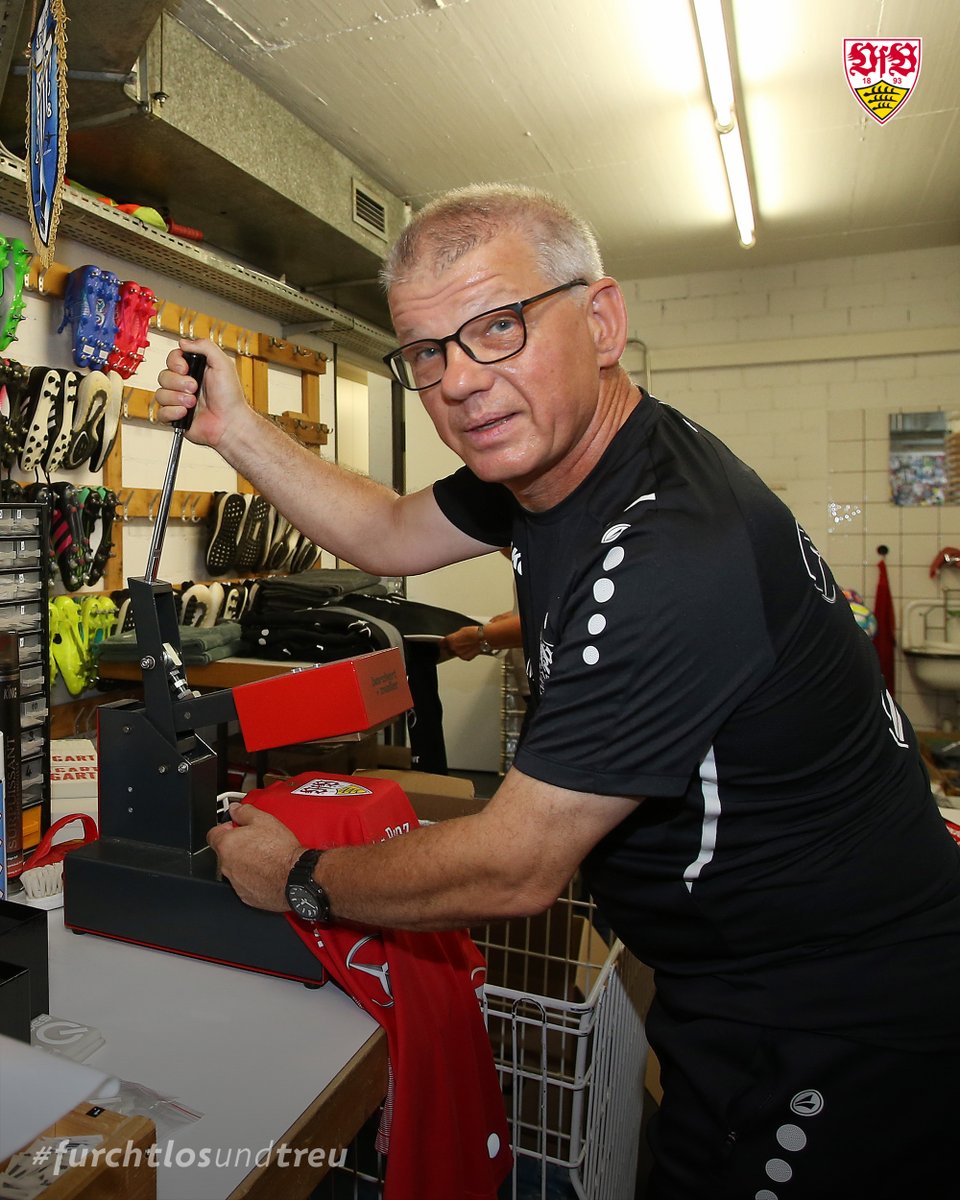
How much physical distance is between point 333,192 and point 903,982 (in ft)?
11.1

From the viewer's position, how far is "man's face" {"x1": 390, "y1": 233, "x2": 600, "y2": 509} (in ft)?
3.26

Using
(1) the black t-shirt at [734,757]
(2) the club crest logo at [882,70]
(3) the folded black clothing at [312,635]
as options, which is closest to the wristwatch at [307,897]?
(1) the black t-shirt at [734,757]

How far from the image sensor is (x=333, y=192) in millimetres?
3404

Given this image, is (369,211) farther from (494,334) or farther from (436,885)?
(436,885)


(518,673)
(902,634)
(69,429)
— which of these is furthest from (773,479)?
(69,429)

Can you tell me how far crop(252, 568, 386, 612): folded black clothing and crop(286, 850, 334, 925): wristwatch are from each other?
7.04 feet

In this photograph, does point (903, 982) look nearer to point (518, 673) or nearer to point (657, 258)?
point (518, 673)

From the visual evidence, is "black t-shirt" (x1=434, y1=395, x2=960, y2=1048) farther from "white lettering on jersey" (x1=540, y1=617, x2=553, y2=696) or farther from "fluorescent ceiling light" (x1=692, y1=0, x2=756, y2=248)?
"fluorescent ceiling light" (x1=692, y1=0, x2=756, y2=248)

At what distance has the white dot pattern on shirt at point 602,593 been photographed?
2.73 feet

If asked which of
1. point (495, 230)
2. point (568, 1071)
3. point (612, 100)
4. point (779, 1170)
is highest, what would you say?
point (612, 100)

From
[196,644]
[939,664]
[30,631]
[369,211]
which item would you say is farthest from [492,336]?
[939,664]

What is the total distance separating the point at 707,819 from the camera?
0.92 metres

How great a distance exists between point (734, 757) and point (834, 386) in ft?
16.2

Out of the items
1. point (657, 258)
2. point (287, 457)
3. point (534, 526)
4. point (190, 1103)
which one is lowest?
point (190, 1103)
